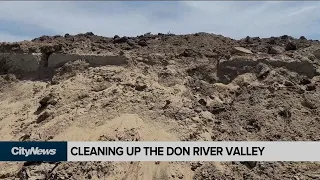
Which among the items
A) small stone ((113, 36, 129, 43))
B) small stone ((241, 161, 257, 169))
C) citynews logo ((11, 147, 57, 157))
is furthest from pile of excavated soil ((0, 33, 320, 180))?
citynews logo ((11, 147, 57, 157))

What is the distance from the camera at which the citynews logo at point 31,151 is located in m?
10.9

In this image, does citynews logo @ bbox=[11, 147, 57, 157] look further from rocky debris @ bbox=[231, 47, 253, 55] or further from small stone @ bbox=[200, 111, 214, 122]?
rocky debris @ bbox=[231, 47, 253, 55]

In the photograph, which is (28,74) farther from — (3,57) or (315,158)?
(315,158)

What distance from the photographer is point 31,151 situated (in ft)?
36.2

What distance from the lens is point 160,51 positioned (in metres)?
13.7

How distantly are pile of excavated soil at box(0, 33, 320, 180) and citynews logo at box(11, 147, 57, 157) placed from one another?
25cm

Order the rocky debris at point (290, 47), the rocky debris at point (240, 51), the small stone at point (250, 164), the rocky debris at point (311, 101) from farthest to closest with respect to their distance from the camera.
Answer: the rocky debris at point (290, 47) < the rocky debris at point (240, 51) < the rocky debris at point (311, 101) < the small stone at point (250, 164)

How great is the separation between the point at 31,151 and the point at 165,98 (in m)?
3.46

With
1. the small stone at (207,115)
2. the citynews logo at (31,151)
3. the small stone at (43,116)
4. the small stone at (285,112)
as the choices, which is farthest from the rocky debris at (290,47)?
the citynews logo at (31,151)

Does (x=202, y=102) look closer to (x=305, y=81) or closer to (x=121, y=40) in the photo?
(x=305, y=81)

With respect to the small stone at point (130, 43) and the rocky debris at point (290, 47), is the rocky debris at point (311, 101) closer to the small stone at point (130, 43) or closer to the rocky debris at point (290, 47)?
the rocky debris at point (290, 47)

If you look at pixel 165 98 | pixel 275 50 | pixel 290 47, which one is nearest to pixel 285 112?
pixel 275 50

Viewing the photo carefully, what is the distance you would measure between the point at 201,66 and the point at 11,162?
5.47 m

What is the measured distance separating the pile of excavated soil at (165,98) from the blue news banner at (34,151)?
185 millimetres
